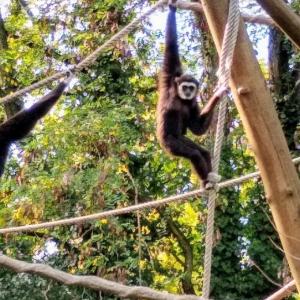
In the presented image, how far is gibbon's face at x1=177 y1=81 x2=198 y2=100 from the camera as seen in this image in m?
4.90

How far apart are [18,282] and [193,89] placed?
13.7 ft

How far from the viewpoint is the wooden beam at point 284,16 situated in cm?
267

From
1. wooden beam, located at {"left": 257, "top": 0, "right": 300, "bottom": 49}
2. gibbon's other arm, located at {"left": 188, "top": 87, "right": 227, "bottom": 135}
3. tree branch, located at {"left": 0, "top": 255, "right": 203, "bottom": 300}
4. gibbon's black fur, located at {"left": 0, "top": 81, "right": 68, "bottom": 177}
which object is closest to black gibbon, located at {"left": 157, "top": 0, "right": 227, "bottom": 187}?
gibbon's other arm, located at {"left": 188, "top": 87, "right": 227, "bottom": 135}

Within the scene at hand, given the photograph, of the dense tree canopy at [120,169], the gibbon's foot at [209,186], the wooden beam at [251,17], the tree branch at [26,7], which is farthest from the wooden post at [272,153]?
the tree branch at [26,7]

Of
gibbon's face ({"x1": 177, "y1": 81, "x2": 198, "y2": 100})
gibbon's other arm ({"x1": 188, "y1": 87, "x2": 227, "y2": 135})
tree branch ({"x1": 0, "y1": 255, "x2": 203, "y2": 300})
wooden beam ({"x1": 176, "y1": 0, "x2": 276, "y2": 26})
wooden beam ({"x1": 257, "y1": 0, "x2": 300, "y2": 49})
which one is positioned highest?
gibbon's face ({"x1": 177, "y1": 81, "x2": 198, "y2": 100})

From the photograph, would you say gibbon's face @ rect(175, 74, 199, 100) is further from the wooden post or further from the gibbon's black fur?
the wooden post

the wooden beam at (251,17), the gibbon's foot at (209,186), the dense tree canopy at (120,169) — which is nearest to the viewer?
the wooden beam at (251,17)

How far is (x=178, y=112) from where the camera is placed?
15.9ft

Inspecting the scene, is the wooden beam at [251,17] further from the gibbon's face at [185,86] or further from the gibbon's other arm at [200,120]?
the gibbon's face at [185,86]

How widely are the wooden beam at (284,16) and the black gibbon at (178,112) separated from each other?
5.58 ft

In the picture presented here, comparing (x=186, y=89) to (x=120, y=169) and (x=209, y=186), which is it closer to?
(x=209, y=186)

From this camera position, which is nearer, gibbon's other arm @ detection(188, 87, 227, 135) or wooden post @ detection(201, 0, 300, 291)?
wooden post @ detection(201, 0, 300, 291)

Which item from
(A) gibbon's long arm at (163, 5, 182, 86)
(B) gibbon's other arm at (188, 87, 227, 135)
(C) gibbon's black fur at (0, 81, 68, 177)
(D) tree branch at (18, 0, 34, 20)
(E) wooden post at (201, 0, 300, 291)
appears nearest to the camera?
(E) wooden post at (201, 0, 300, 291)

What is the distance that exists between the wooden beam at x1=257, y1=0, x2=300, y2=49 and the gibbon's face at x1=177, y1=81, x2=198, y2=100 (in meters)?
2.16
